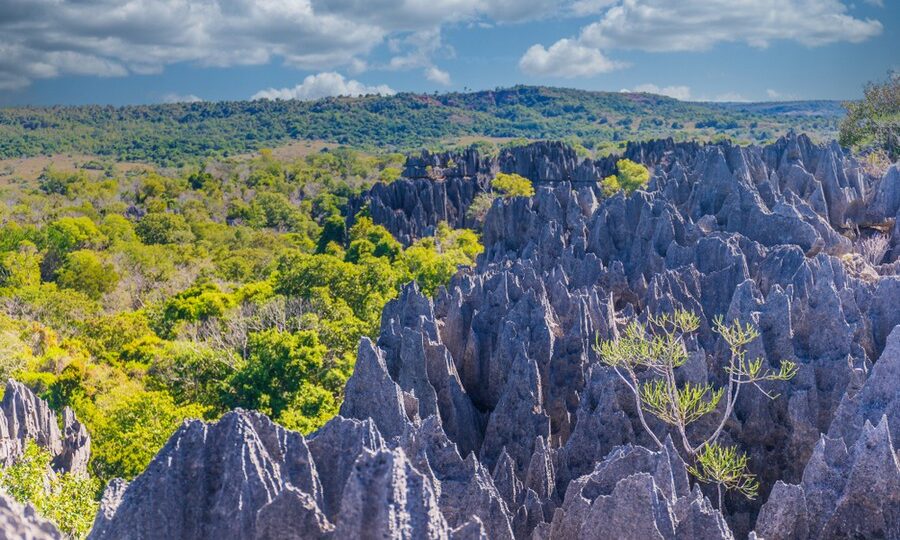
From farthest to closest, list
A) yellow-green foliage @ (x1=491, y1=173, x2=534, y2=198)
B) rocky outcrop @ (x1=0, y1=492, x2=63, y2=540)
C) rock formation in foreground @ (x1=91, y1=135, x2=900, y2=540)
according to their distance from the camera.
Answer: yellow-green foliage @ (x1=491, y1=173, x2=534, y2=198)
rock formation in foreground @ (x1=91, y1=135, x2=900, y2=540)
rocky outcrop @ (x1=0, y1=492, x2=63, y2=540)

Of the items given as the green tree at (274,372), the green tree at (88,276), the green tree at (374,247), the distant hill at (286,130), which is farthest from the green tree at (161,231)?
the distant hill at (286,130)

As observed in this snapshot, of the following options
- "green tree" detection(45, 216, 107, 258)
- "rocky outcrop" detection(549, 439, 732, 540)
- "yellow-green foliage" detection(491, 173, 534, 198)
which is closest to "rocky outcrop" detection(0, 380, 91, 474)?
"rocky outcrop" detection(549, 439, 732, 540)

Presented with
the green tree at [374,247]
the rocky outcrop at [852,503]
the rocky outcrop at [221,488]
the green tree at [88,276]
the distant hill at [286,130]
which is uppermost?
the distant hill at [286,130]

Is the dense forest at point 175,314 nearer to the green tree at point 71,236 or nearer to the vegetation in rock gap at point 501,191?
the green tree at point 71,236

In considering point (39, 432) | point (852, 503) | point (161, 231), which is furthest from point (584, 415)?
point (161, 231)

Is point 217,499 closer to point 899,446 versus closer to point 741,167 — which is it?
point 899,446

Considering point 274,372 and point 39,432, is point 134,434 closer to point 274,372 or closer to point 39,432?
point 39,432

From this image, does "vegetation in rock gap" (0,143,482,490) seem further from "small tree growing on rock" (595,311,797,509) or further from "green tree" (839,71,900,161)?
"green tree" (839,71,900,161)
